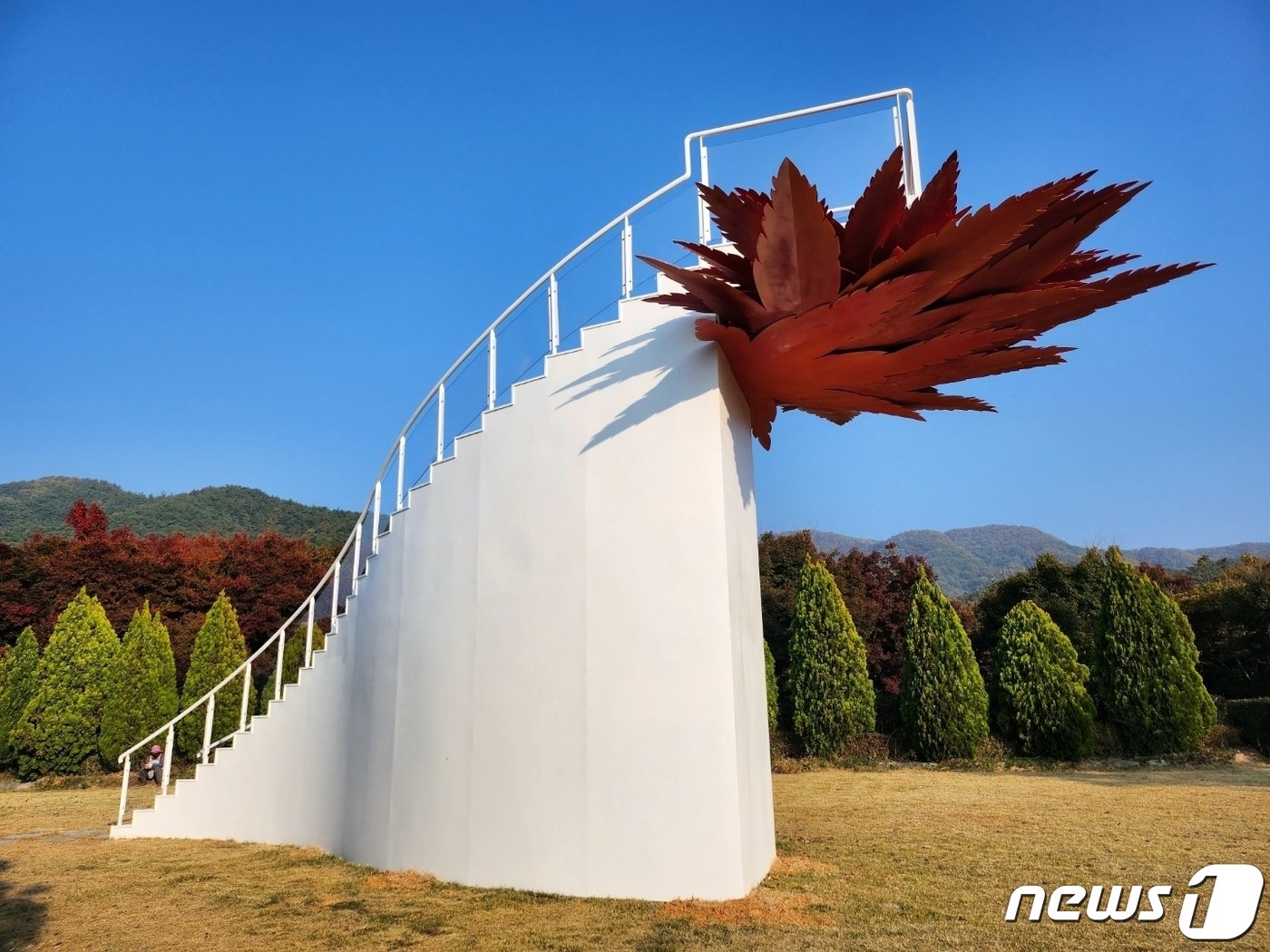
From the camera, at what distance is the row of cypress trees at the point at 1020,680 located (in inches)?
473

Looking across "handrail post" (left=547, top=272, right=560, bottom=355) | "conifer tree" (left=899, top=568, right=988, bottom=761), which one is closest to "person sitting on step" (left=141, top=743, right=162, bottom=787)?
"handrail post" (left=547, top=272, right=560, bottom=355)

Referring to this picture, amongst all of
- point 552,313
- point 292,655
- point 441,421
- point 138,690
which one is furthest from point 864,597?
point 138,690

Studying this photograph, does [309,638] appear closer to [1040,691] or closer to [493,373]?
[493,373]

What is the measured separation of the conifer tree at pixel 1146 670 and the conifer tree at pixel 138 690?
17533 millimetres

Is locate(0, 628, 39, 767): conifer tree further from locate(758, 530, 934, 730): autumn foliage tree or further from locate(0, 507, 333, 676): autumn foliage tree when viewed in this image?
locate(758, 530, 934, 730): autumn foliage tree

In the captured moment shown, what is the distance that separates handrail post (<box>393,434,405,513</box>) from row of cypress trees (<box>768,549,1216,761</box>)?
350 inches

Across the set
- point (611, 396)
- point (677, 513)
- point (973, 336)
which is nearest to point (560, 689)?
point (677, 513)

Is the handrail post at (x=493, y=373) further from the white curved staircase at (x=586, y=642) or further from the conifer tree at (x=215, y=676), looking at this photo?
the conifer tree at (x=215, y=676)

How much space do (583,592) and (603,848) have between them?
5.38ft

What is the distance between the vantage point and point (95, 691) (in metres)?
15.1

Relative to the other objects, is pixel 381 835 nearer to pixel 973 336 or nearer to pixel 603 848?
pixel 603 848

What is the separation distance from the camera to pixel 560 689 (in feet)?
17.1

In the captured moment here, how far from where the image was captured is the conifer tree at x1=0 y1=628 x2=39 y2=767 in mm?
14672

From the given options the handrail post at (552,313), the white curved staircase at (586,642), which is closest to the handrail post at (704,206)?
the white curved staircase at (586,642)
